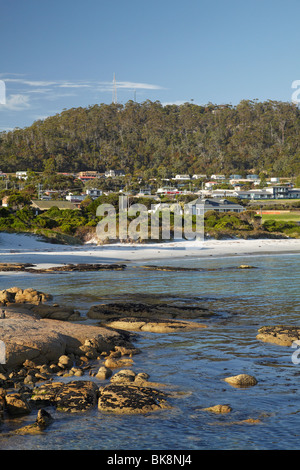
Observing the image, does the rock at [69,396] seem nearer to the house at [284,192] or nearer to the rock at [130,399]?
the rock at [130,399]

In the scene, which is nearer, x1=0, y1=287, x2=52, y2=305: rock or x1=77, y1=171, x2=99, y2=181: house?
x1=0, y1=287, x2=52, y2=305: rock

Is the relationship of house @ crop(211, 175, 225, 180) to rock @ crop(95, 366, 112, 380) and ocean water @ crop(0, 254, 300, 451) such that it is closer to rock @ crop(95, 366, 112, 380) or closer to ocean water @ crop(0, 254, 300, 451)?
ocean water @ crop(0, 254, 300, 451)

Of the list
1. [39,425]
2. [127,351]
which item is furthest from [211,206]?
[39,425]

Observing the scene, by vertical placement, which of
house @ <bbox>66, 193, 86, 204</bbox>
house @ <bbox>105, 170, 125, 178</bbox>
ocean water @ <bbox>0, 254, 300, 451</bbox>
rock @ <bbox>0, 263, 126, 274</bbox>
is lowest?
ocean water @ <bbox>0, 254, 300, 451</bbox>

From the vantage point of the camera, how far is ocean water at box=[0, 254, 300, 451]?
8195mm

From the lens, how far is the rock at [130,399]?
9391 mm

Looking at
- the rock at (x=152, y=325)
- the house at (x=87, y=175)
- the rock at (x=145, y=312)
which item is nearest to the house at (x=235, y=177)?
the house at (x=87, y=175)

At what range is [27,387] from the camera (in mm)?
10250

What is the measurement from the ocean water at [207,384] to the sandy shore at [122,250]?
13.8 meters

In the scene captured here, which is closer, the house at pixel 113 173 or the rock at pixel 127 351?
the rock at pixel 127 351

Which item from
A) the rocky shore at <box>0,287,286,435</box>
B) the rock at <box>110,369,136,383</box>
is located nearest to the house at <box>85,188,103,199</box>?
the rocky shore at <box>0,287,286,435</box>

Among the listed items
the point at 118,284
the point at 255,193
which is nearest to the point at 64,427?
the point at 118,284

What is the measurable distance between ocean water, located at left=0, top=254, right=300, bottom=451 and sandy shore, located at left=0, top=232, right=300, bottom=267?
45.2 ft

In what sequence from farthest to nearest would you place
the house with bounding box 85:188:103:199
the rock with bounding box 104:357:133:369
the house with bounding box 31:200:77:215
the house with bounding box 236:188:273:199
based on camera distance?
the house with bounding box 236:188:273:199 < the house with bounding box 85:188:103:199 < the house with bounding box 31:200:77:215 < the rock with bounding box 104:357:133:369
